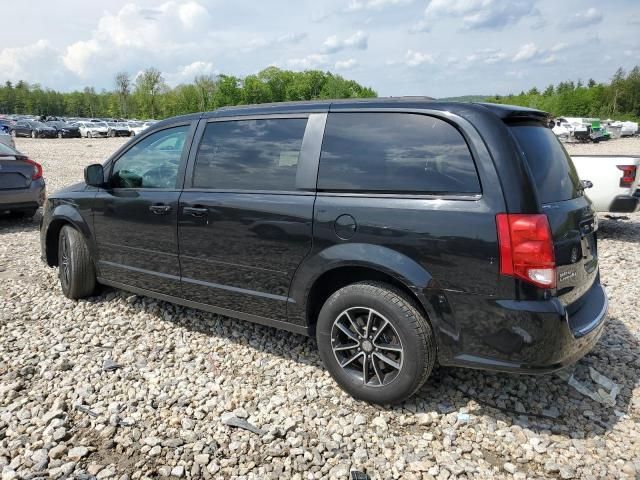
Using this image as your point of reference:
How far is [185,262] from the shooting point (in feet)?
12.6

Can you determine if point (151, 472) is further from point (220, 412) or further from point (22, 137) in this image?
point (22, 137)

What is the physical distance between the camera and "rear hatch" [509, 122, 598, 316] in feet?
8.79

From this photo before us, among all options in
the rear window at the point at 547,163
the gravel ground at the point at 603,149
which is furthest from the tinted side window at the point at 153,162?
the gravel ground at the point at 603,149

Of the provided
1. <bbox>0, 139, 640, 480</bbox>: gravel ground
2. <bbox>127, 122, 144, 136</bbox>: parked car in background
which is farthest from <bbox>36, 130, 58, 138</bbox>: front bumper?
<bbox>0, 139, 640, 480</bbox>: gravel ground

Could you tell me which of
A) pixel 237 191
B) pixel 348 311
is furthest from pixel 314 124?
pixel 348 311

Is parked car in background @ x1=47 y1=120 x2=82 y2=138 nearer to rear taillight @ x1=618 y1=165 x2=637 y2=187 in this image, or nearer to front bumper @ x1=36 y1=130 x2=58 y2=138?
front bumper @ x1=36 y1=130 x2=58 y2=138

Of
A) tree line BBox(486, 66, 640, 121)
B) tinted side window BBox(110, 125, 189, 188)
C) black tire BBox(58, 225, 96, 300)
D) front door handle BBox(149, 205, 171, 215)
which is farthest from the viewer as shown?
tree line BBox(486, 66, 640, 121)

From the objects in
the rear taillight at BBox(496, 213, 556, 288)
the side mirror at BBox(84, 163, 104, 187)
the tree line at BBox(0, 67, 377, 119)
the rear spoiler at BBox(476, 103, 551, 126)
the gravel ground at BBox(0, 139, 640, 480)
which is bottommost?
the gravel ground at BBox(0, 139, 640, 480)

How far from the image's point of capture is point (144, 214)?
4.05m

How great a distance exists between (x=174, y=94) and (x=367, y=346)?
9317cm

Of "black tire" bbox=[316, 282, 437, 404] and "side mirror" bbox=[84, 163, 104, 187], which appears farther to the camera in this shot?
"side mirror" bbox=[84, 163, 104, 187]

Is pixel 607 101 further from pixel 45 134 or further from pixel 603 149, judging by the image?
pixel 45 134

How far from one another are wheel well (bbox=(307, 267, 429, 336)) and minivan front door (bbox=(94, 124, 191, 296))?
1264 mm

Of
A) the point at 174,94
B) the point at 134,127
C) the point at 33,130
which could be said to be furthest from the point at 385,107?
the point at 174,94
